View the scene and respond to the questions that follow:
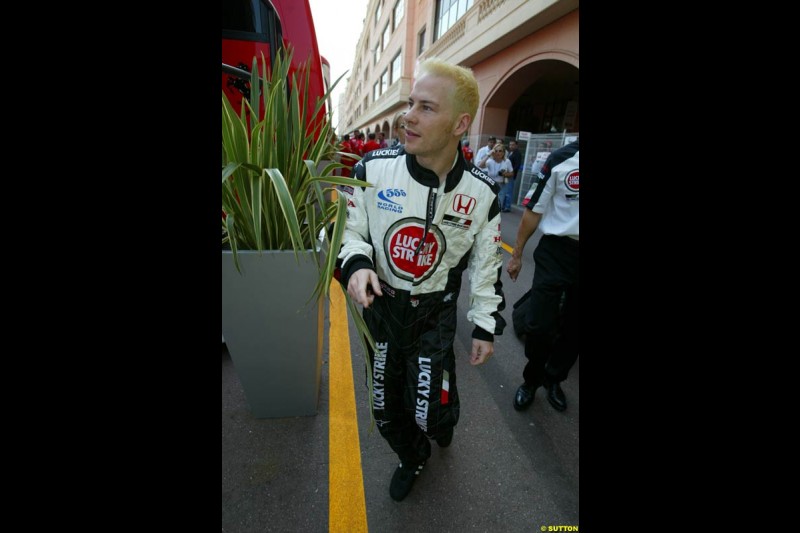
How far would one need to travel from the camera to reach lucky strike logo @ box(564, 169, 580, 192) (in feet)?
5.76

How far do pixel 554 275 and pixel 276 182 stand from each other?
1.57 meters

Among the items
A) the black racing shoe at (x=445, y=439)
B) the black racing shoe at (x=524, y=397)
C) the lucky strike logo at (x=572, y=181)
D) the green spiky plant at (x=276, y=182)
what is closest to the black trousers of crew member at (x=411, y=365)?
the green spiky plant at (x=276, y=182)

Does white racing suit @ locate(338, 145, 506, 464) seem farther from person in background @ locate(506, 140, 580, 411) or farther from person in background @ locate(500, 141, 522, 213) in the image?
person in background @ locate(500, 141, 522, 213)

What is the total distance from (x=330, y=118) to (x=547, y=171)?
1.26 metres

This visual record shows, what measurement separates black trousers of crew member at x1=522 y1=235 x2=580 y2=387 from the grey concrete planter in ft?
4.23

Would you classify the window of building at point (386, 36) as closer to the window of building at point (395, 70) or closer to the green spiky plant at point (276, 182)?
the window of building at point (395, 70)

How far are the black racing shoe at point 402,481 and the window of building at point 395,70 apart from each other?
985 inches

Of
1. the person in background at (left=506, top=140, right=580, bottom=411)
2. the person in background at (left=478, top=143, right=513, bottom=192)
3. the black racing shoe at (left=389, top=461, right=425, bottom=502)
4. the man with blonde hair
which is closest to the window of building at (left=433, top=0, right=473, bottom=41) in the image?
the person in background at (left=478, top=143, right=513, bottom=192)

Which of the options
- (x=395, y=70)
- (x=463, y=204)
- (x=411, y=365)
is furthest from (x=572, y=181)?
(x=395, y=70)

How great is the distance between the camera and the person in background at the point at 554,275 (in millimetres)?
1815

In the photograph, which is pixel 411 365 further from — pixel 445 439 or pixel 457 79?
pixel 457 79
